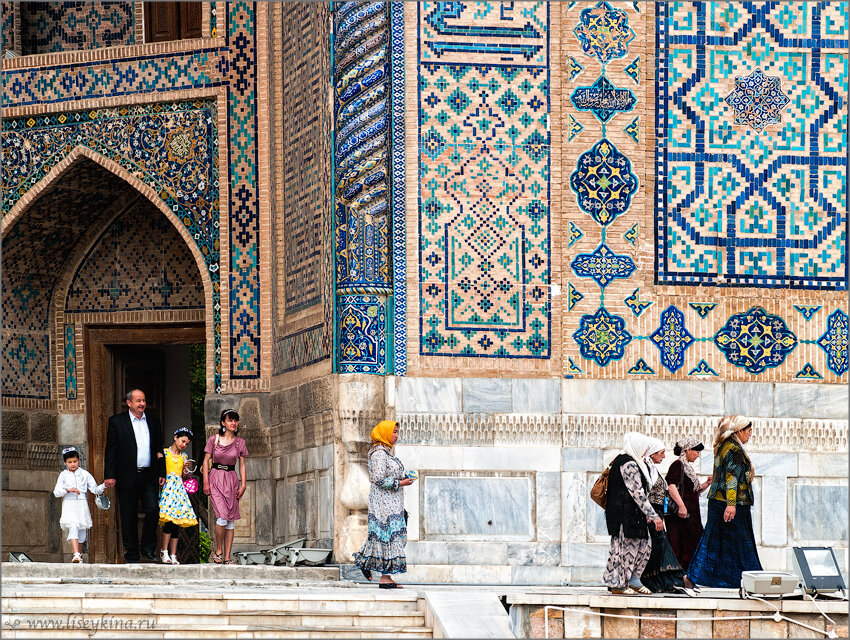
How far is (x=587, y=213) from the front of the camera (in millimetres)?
12781

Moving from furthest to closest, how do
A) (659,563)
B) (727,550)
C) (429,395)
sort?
1. (429,395)
2. (727,550)
3. (659,563)

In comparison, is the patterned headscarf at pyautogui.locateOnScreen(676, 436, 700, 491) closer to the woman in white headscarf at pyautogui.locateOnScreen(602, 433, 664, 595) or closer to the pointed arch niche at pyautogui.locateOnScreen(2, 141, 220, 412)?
the woman in white headscarf at pyautogui.locateOnScreen(602, 433, 664, 595)

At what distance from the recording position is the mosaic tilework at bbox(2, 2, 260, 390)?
14.8 meters

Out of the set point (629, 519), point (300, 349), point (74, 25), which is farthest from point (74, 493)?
point (74, 25)

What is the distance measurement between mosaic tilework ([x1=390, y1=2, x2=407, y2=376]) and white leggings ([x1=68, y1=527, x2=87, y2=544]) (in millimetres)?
2662

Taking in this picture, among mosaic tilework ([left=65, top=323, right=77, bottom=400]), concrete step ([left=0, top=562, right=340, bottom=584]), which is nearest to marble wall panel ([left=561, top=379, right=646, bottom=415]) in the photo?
concrete step ([left=0, top=562, right=340, bottom=584])

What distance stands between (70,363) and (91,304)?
24.1 inches

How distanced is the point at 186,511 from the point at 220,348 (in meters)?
2.55

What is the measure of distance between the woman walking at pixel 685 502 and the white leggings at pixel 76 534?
14.3 ft

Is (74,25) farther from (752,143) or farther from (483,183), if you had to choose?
(752,143)

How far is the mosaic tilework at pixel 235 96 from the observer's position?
14.8 metres

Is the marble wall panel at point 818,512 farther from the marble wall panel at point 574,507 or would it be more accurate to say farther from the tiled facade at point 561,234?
the marble wall panel at point 574,507

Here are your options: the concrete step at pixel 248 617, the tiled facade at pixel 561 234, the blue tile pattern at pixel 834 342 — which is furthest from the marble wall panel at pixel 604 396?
the concrete step at pixel 248 617

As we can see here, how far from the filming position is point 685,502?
1165 cm
